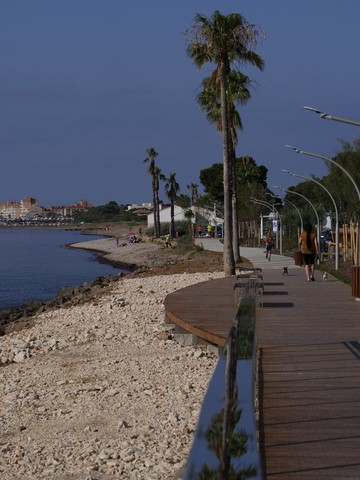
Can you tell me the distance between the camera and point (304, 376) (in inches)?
389

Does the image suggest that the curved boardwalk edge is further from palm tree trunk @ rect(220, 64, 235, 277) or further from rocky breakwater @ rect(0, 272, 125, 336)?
palm tree trunk @ rect(220, 64, 235, 277)

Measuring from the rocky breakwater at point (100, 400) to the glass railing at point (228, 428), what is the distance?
83.5 inches

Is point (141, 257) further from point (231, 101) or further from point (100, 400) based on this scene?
point (100, 400)

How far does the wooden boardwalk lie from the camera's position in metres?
6.56

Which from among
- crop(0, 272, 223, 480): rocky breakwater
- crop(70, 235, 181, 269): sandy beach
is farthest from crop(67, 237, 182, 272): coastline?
crop(0, 272, 223, 480): rocky breakwater

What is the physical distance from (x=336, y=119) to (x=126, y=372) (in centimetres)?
916

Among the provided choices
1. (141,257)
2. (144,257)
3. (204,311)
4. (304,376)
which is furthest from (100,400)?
(141,257)

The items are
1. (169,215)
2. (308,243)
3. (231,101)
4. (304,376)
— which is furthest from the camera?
(169,215)

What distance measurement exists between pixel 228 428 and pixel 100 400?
6.78m

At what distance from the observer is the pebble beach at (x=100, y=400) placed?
8.41m

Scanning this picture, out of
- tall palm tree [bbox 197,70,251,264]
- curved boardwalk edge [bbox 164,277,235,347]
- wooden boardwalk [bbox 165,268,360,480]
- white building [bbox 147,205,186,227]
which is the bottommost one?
wooden boardwalk [bbox 165,268,360,480]

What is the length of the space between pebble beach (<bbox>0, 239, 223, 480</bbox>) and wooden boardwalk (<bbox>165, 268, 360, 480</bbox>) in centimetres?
89

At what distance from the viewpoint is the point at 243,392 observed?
5.48 meters

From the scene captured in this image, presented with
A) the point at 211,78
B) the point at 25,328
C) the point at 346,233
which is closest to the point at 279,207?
the point at 346,233
